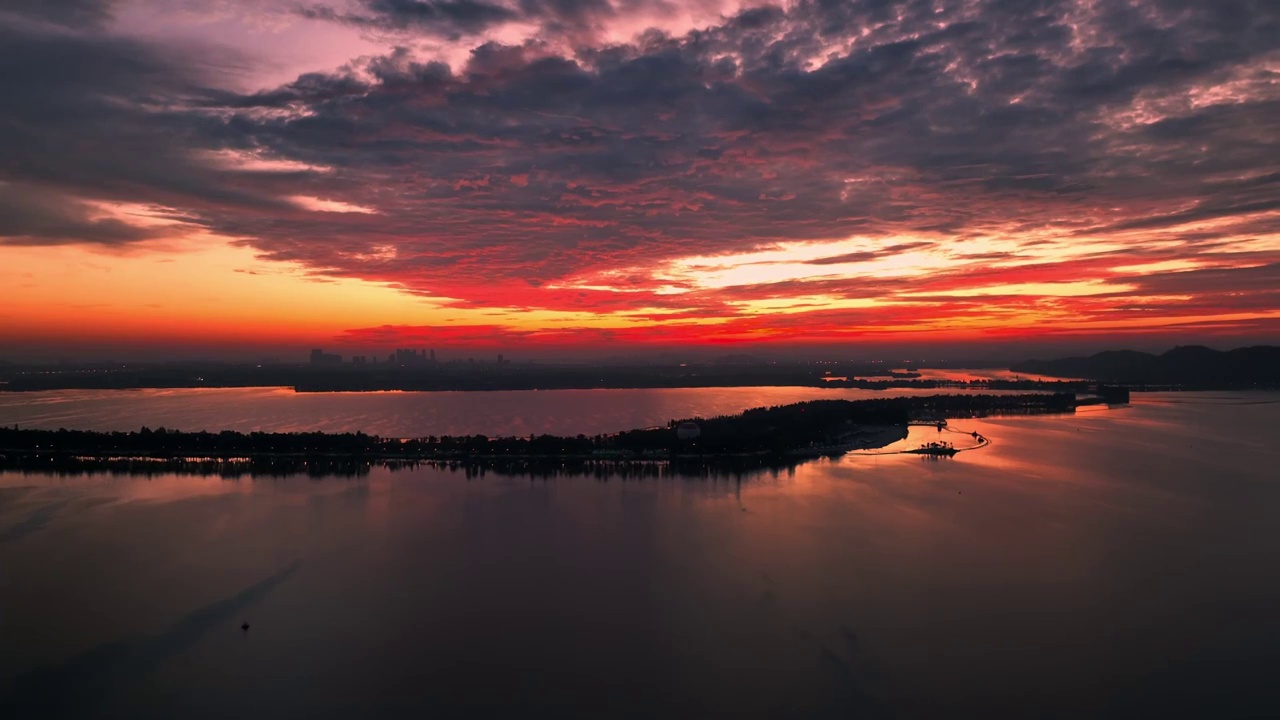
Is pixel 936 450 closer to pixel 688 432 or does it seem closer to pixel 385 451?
pixel 688 432

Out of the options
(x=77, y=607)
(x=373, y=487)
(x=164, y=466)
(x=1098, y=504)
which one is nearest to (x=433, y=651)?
(x=77, y=607)

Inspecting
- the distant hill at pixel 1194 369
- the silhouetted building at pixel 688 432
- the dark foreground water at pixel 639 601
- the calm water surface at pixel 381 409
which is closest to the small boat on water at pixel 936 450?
the dark foreground water at pixel 639 601

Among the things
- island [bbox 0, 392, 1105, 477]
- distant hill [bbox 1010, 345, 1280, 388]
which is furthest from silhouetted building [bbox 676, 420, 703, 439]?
distant hill [bbox 1010, 345, 1280, 388]

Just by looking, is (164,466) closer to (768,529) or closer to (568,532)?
(568,532)

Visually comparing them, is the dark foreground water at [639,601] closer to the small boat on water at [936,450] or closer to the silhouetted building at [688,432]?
the small boat on water at [936,450]

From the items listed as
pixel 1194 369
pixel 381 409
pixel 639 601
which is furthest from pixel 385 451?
pixel 1194 369
